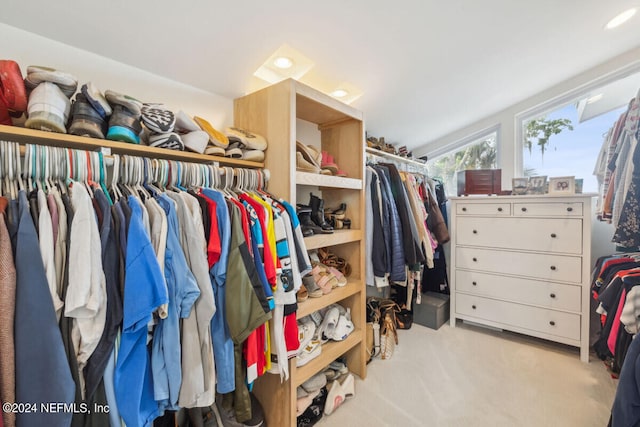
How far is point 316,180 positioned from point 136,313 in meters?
1.03

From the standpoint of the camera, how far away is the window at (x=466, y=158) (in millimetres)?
3000

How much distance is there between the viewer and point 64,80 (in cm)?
86

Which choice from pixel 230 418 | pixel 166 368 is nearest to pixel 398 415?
pixel 230 418

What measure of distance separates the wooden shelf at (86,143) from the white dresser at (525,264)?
7.10 feet

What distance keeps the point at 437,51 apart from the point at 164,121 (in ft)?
5.33

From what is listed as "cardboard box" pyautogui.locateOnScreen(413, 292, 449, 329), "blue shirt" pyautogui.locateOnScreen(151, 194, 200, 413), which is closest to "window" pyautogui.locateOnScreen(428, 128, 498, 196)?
"cardboard box" pyautogui.locateOnScreen(413, 292, 449, 329)

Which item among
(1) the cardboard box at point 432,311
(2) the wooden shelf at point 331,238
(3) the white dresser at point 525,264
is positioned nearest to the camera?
(2) the wooden shelf at point 331,238

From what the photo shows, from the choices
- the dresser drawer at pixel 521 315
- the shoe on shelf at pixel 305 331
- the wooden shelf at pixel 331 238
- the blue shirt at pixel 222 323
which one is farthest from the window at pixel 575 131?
the blue shirt at pixel 222 323

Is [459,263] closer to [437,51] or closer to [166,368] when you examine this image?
[437,51]

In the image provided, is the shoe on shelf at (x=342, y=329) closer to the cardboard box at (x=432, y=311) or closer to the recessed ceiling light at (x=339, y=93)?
the cardboard box at (x=432, y=311)

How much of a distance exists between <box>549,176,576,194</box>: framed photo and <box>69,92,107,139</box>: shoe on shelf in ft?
9.41

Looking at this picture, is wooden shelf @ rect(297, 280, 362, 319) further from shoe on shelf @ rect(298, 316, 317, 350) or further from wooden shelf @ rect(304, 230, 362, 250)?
wooden shelf @ rect(304, 230, 362, 250)

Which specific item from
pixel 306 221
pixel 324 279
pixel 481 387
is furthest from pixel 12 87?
pixel 481 387

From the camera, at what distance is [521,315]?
219 centimetres
